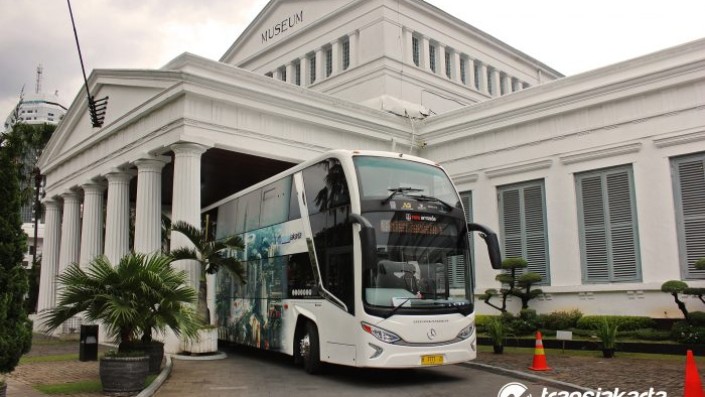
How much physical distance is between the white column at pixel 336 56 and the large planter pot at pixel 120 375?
68.5ft

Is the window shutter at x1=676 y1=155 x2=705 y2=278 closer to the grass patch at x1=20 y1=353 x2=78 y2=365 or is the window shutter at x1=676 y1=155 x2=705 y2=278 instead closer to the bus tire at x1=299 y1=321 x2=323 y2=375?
the bus tire at x1=299 y1=321 x2=323 y2=375

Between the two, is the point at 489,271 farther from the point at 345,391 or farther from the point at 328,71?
the point at 328,71

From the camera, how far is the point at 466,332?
11.1 m

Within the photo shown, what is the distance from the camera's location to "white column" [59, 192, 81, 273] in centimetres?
2517

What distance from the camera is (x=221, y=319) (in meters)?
17.3

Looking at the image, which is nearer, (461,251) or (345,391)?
(345,391)

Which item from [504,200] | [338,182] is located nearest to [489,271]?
[504,200]

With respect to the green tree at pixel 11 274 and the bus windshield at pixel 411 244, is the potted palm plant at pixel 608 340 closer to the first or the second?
the bus windshield at pixel 411 244

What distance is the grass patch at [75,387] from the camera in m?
10.1

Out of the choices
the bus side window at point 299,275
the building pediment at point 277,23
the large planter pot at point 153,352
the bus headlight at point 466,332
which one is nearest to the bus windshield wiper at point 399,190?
the bus side window at point 299,275

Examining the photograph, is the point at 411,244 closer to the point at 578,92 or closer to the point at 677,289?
the point at 677,289

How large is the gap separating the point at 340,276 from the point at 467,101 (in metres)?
20.6

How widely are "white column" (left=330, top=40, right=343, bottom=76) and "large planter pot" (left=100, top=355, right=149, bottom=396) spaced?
20.9 m

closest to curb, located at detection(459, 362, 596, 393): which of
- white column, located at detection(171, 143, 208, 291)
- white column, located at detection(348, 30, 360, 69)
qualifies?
white column, located at detection(171, 143, 208, 291)
